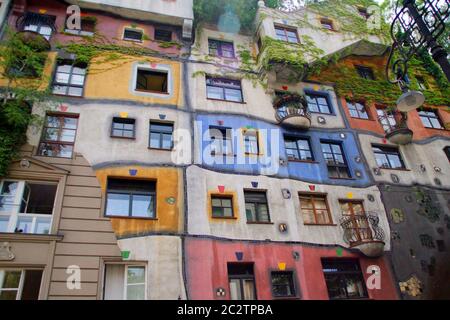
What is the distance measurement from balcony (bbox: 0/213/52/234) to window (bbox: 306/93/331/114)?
12.6 m

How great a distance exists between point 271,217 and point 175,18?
36.4 feet

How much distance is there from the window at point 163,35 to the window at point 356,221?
37.9ft

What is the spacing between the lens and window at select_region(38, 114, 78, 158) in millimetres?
12141

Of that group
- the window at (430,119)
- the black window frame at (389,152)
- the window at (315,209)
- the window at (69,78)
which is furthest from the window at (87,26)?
the window at (430,119)

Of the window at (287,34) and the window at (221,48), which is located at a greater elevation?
the window at (287,34)

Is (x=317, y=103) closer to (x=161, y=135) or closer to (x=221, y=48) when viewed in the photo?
(x=221, y=48)

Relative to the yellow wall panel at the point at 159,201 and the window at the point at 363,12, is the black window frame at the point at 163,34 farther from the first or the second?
the window at the point at 363,12

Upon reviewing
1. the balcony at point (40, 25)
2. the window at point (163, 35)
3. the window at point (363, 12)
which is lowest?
the balcony at point (40, 25)

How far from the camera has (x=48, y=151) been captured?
39.7ft

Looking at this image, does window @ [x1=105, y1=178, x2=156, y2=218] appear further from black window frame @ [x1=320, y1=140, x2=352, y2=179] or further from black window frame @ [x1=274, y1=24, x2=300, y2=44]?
black window frame @ [x1=274, y1=24, x2=300, y2=44]

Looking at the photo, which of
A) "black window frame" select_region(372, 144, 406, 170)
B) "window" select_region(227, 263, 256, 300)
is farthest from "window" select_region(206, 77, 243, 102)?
"window" select_region(227, 263, 256, 300)

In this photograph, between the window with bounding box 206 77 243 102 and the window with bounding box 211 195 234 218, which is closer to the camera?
the window with bounding box 211 195 234 218

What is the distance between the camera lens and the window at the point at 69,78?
1377 centimetres

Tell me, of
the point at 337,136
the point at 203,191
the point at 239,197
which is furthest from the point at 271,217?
the point at 337,136
